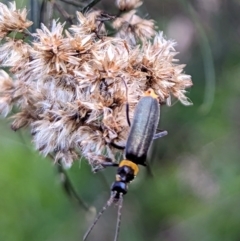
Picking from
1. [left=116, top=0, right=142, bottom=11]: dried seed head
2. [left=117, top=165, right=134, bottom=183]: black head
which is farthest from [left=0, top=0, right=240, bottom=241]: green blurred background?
[left=117, top=165, right=134, bottom=183]: black head

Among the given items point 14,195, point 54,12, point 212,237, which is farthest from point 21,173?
point 54,12

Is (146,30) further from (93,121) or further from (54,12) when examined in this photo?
(93,121)

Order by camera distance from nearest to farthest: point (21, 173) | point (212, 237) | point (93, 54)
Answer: point (93, 54) < point (212, 237) < point (21, 173)

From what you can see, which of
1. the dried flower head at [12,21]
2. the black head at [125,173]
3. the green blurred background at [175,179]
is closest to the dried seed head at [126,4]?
the dried flower head at [12,21]

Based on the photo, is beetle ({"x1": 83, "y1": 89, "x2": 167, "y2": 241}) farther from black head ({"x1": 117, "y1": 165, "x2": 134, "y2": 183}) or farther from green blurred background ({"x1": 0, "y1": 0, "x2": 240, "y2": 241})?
green blurred background ({"x1": 0, "y1": 0, "x2": 240, "y2": 241})

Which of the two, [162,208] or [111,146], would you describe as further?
[162,208]

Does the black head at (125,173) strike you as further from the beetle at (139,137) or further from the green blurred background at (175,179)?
the green blurred background at (175,179)

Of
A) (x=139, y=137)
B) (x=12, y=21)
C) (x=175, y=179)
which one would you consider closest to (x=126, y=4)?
(x=12, y=21)

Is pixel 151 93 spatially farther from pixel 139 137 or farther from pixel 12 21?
pixel 12 21
